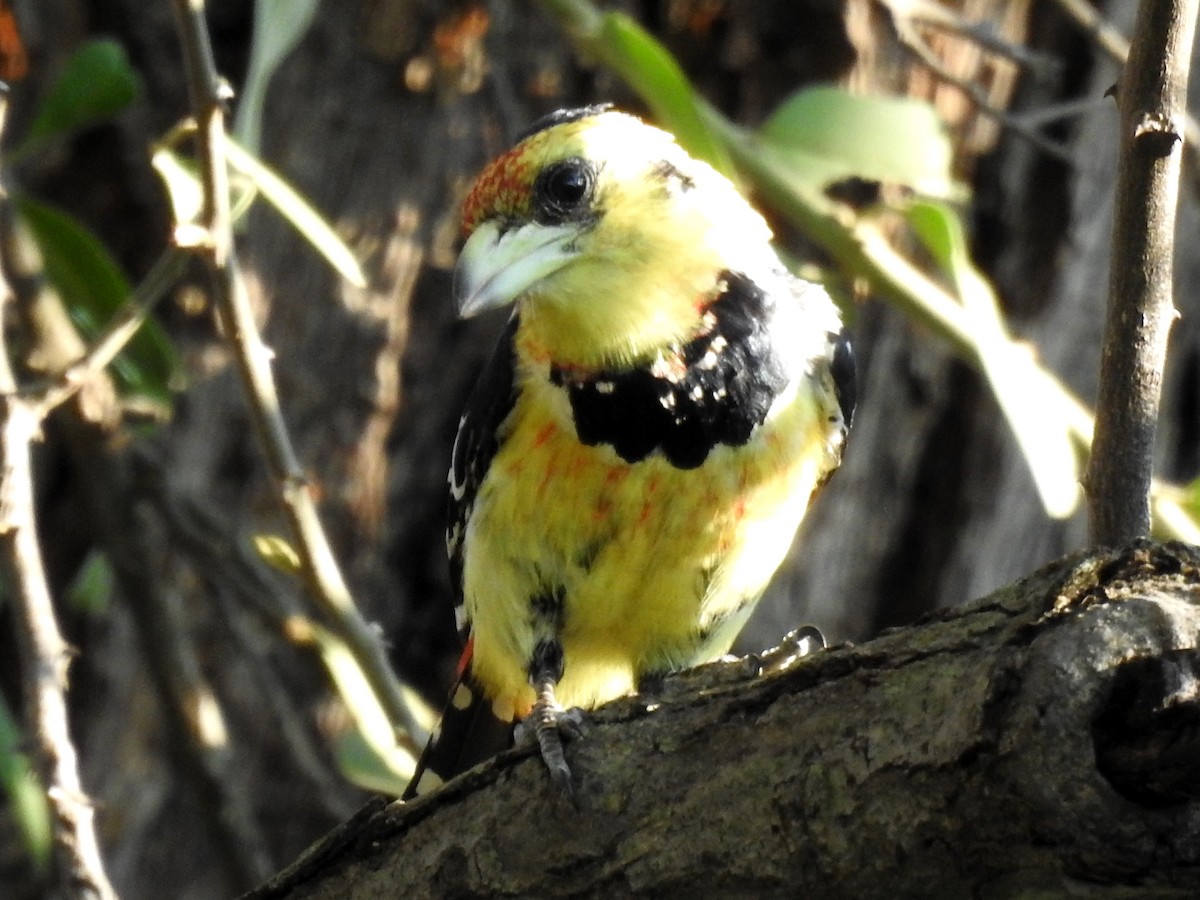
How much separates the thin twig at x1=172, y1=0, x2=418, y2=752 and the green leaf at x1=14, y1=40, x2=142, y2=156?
39 centimetres

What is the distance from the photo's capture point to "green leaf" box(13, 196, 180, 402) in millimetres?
2928

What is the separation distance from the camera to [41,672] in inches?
86.3

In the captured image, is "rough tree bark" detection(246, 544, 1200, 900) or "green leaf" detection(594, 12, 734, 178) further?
"green leaf" detection(594, 12, 734, 178)

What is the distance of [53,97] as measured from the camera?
274 cm

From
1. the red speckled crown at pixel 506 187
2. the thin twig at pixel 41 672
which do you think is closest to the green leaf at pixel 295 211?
the red speckled crown at pixel 506 187

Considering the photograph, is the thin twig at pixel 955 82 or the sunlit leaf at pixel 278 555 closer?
the sunlit leaf at pixel 278 555

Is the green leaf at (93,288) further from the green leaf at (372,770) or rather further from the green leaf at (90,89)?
the green leaf at (372,770)

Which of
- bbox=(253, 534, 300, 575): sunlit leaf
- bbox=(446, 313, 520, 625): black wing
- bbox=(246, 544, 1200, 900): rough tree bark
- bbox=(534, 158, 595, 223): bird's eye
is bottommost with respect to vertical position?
bbox=(246, 544, 1200, 900): rough tree bark

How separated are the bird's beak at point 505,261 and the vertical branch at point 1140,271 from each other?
0.84m

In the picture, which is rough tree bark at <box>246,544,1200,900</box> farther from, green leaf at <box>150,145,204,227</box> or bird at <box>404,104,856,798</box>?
green leaf at <box>150,145,204,227</box>

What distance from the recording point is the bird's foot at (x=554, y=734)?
1.76 meters

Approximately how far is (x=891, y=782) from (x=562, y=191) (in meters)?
1.09

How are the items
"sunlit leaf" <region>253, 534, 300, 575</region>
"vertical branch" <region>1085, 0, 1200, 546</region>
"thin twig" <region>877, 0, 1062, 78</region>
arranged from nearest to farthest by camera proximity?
"vertical branch" <region>1085, 0, 1200, 546</region> < "sunlit leaf" <region>253, 534, 300, 575</region> < "thin twig" <region>877, 0, 1062, 78</region>

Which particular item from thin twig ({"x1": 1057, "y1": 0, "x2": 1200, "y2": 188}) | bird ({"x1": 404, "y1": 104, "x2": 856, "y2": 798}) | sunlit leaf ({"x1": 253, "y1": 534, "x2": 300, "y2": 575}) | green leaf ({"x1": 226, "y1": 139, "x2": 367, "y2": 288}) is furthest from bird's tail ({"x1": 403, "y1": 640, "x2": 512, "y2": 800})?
thin twig ({"x1": 1057, "y1": 0, "x2": 1200, "y2": 188})
